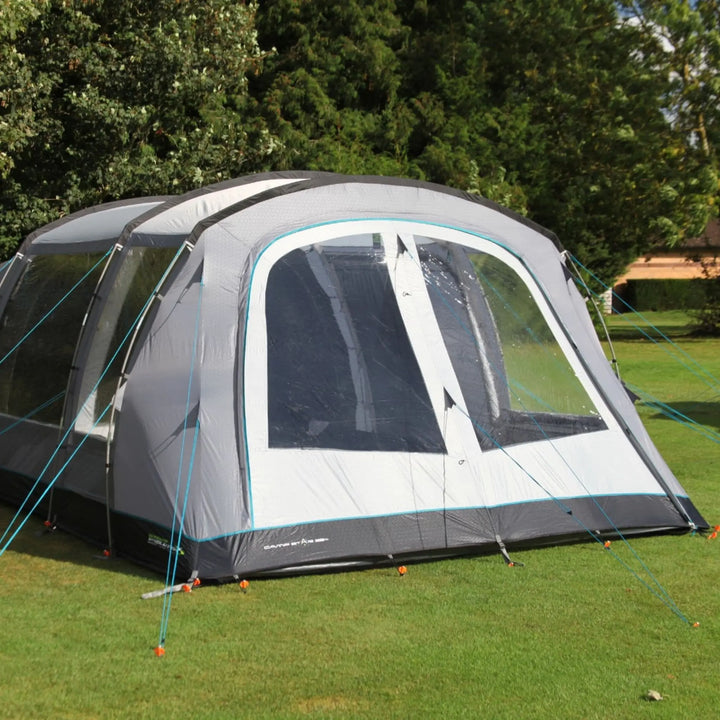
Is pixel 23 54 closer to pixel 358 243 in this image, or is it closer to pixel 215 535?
pixel 358 243

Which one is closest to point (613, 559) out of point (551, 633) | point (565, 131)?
point (551, 633)

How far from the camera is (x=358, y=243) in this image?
265 inches

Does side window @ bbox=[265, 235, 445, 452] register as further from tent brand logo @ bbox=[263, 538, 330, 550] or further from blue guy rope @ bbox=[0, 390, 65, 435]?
blue guy rope @ bbox=[0, 390, 65, 435]

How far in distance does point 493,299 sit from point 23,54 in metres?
11.5

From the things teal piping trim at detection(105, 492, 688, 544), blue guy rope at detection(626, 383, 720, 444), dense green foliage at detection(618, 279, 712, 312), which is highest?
teal piping trim at detection(105, 492, 688, 544)

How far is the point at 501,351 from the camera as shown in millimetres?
6984

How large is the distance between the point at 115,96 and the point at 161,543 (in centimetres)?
1283

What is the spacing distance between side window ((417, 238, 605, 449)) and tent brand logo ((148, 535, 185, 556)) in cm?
190

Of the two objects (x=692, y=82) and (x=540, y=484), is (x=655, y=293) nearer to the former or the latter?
(x=692, y=82)

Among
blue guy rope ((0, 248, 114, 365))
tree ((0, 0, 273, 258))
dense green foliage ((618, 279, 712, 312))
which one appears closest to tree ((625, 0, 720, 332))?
tree ((0, 0, 273, 258))

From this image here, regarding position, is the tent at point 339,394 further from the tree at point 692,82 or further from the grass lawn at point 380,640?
the tree at point 692,82

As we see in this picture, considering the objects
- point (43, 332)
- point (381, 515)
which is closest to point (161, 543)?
point (381, 515)

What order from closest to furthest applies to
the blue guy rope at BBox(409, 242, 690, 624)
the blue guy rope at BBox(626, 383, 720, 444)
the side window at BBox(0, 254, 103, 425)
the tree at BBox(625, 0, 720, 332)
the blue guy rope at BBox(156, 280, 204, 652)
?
the blue guy rope at BBox(156, 280, 204, 652) → the blue guy rope at BBox(409, 242, 690, 624) → the side window at BBox(0, 254, 103, 425) → the blue guy rope at BBox(626, 383, 720, 444) → the tree at BBox(625, 0, 720, 332)

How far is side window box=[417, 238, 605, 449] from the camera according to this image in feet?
22.2
